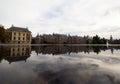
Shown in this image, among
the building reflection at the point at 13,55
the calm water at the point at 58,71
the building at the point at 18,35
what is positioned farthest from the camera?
the building at the point at 18,35

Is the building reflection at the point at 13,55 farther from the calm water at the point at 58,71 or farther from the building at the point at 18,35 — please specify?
the building at the point at 18,35

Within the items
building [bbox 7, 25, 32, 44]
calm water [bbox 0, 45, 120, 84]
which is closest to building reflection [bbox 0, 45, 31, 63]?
calm water [bbox 0, 45, 120, 84]

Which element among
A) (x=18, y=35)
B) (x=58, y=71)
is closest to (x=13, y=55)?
(x=58, y=71)

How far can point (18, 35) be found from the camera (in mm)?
93375

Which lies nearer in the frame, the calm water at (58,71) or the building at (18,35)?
the calm water at (58,71)

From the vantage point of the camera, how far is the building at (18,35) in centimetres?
8975

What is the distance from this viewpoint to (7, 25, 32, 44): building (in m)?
89.8

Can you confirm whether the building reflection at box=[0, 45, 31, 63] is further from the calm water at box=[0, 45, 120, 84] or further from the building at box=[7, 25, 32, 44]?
the building at box=[7, 25, 32, 44]

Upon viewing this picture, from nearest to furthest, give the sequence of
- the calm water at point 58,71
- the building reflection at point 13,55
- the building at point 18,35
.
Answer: the calm water at point 58,71
the building reflection at point 13,55
the building at point 18,35

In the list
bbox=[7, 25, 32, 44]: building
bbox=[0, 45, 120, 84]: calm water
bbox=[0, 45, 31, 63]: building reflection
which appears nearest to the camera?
bbox=[0, 45, 120, 84]: calm water

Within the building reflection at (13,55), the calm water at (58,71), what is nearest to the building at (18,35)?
the building reflection at (13,55)

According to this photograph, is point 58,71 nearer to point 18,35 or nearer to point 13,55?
point 13,55

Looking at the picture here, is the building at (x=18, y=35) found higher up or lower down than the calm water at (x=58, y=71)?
higher up

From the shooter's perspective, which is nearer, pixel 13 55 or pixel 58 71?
pixel 58 71
